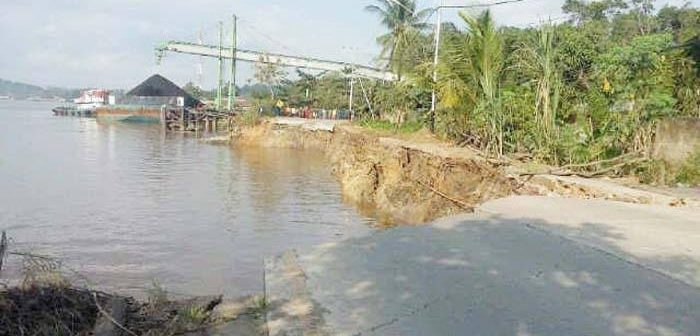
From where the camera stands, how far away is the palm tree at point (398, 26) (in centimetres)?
4241

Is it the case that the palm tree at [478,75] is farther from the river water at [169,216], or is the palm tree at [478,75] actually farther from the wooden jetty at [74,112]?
the wooden jetty at [74,112]

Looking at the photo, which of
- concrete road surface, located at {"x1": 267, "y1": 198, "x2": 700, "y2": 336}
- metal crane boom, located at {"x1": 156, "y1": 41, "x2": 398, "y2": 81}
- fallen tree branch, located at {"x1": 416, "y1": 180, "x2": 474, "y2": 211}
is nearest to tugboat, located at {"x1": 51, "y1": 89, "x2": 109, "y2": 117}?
metal crane boom, located at {"x1": 156, "y1": 41, "x2": 398, "y2": 81}

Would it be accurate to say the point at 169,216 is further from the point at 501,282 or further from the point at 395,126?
the point at 395,126

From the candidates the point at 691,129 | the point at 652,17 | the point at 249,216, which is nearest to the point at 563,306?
the point at 691,129

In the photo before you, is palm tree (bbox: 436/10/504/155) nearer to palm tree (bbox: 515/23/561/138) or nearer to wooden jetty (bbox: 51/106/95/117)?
palm tree (bbox: 515/23/561/138)

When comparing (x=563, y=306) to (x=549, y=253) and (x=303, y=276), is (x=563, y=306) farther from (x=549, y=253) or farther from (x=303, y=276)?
(x=303, y=276)

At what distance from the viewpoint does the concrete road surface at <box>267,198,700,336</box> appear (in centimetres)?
485

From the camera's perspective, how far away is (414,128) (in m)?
25.8

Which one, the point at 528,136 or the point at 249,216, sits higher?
the point at 528,136

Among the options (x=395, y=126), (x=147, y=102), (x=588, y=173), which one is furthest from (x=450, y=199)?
(x=147, y=102)

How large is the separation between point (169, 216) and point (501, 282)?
1101 cm

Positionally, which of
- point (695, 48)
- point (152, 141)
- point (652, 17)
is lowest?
point (152, 141)

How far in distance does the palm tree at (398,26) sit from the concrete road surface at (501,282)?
3474 cm

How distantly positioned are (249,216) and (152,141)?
29.6 metres
